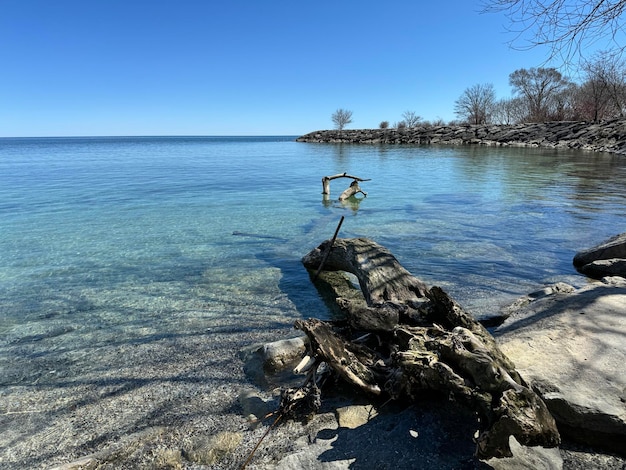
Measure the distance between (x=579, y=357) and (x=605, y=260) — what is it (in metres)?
5.02

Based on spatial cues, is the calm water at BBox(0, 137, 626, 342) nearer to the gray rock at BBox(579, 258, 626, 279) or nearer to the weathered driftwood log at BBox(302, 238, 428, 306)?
the gray rock at BBox(579, 258, 626, 279)

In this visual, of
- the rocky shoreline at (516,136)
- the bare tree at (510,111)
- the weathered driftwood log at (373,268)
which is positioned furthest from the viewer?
the bare tree at (510,111)

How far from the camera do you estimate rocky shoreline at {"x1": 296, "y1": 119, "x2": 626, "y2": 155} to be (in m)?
40.8

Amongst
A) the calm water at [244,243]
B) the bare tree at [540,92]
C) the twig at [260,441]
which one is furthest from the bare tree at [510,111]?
the twig at [260,441]

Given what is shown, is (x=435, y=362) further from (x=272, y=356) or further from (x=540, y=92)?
(x=540, y=92)

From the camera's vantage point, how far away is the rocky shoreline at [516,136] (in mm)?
40812

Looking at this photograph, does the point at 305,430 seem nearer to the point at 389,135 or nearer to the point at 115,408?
the point at 115,408

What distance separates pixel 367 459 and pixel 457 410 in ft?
2.69

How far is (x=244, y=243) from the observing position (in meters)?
9.40

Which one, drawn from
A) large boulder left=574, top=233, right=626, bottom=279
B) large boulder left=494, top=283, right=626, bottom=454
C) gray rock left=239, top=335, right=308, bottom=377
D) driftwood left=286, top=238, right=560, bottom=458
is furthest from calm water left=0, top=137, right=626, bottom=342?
driftwood left=286, top=238, right=560, bottom=458

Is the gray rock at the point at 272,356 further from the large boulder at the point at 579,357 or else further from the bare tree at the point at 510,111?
the bare tree at the point at 510,111

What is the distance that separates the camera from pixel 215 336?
485 cm

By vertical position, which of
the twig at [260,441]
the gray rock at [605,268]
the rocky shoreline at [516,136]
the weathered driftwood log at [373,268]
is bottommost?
the twig at [260,441]

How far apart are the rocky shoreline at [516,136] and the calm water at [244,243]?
2808 cm
